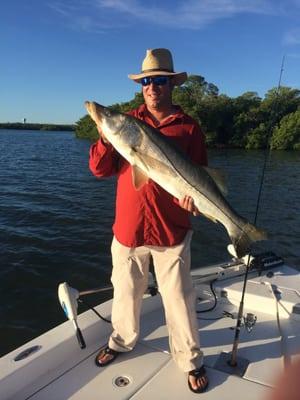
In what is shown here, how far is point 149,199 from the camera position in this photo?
153 inches

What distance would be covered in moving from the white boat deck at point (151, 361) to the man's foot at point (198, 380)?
0.19 feet

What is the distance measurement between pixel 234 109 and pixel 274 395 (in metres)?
74.9


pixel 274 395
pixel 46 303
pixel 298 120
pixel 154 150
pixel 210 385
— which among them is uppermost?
pixel 298 120

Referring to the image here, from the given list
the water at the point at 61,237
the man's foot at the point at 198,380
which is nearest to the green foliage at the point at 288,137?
the water at the point at 61,237

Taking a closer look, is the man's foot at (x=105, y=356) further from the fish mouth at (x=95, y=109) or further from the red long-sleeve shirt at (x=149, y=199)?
the fish mouth at (x=95, y=109)

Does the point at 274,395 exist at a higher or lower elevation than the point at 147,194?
lower

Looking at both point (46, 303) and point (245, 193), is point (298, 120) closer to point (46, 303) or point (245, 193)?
point (245, 193)

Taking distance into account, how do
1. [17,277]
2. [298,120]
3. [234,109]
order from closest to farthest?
[17,277], [298,120], [234,109]

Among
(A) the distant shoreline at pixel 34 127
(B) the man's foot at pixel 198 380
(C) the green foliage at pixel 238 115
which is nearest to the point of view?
(B) the man's foot at pixel 198 380

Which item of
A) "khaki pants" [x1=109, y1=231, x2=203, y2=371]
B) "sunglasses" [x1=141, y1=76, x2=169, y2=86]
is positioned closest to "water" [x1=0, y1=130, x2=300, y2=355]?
"khaki pants" [x1=109, y1=231, x2=203, y2=371]

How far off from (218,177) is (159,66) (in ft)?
3.84

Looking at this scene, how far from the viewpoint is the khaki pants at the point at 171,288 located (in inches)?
153

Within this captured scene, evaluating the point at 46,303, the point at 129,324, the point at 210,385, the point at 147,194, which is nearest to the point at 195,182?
the point at 147,194

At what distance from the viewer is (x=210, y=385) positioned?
3.86 meters
